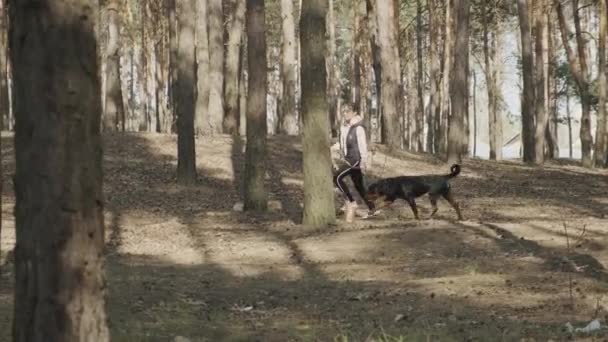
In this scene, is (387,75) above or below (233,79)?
below

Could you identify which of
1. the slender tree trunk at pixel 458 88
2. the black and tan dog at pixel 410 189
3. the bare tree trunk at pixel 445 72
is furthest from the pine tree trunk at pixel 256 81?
the bare tree trunk at pixel 445 72

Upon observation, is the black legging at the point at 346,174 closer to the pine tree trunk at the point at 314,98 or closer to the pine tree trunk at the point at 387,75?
the pine tree trunk at the point at 314,98

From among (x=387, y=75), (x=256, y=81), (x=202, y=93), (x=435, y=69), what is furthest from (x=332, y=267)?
(x=435, y=69)

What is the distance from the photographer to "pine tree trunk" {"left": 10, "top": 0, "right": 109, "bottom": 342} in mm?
4410

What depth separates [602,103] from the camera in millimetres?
30781

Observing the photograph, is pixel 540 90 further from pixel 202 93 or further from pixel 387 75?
pixel 202 93

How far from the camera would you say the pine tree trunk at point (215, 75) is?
1078 inches

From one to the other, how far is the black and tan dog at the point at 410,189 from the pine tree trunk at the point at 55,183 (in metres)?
10.9

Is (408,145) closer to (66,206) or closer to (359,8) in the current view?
(359,8)

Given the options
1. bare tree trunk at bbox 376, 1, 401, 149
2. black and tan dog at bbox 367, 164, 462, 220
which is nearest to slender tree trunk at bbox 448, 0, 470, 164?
bare tree trunk at bbox 376, 1, 401, 149

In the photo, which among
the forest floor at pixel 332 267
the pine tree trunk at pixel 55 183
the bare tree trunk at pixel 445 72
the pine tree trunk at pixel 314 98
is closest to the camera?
the pine tree trunk at pixel 55 183

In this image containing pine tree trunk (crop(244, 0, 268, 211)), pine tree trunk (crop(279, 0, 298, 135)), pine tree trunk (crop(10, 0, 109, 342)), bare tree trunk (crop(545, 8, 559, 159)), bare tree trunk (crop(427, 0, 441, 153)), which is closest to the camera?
pine tree trunk (crop(10, 0, 109, 342))

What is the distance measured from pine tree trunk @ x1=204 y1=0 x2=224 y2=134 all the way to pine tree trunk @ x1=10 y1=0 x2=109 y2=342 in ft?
72.6

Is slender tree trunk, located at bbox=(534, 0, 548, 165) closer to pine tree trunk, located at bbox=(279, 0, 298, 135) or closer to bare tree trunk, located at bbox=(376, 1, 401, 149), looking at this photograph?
bare tree trunk, located at bbox=(376, 1, 401, 149)
